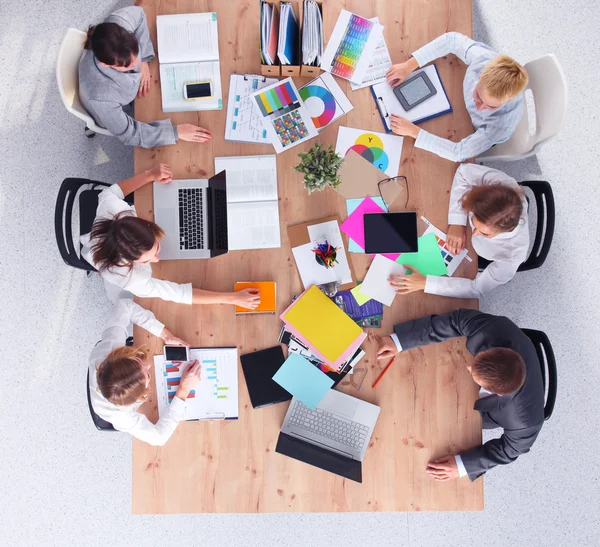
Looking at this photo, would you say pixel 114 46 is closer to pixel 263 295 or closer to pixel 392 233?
pixel 263 295

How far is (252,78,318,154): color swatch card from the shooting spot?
1899mm

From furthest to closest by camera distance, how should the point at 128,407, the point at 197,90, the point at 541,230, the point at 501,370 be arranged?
1. the point at 541,230
2. the point at 197,90
3. the point at 128,407
4. the point at 501,370

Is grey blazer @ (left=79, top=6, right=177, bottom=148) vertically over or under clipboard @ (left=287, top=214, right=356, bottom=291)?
over

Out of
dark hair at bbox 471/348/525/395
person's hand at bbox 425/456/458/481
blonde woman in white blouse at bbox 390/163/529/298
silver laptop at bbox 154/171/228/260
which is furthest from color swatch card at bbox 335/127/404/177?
person's hand at bbox 425/456/458/481

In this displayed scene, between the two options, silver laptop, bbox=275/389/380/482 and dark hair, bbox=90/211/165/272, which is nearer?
dark hair, bbox=90/211/165/272

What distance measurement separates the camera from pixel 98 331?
2.56 meters

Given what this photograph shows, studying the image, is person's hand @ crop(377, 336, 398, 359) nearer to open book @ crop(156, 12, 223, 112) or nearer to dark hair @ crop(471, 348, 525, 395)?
dark hair @ crop(471, 348, 525, 395)

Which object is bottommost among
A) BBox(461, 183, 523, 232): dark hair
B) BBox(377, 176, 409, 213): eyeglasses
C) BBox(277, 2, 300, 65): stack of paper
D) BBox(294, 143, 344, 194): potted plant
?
BBox(377, 176, 409, 213): eyeglasses

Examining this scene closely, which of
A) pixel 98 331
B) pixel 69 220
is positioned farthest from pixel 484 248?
pixel 98 331

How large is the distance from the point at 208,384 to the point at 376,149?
3.82 feet

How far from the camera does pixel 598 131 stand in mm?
2594

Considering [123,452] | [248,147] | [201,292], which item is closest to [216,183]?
[248,147]

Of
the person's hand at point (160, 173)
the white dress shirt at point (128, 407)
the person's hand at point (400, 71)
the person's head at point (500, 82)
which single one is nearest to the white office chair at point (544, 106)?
the person's head at point (500, 82)

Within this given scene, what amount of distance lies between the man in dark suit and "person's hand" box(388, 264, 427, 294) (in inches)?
5.0
